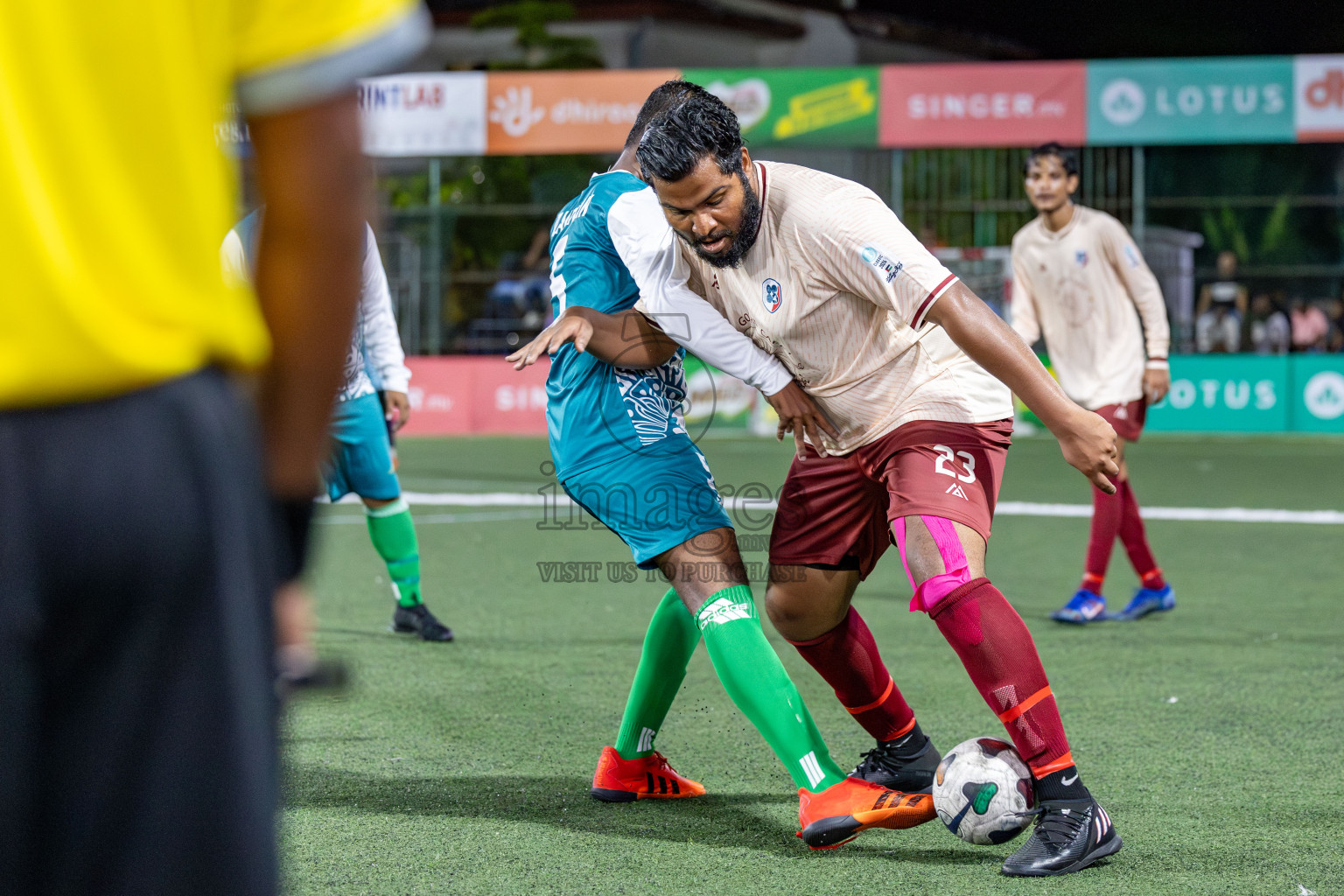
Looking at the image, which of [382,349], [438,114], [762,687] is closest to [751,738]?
[762,687]

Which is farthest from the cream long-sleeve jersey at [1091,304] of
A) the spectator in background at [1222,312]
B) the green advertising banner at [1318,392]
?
the spectator in background at [1222,312]

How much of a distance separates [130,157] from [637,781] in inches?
120

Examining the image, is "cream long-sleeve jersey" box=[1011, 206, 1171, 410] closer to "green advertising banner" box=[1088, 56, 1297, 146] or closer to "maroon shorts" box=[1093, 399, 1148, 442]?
"maroon shorts" box=[1093, 399, 1148, 442]

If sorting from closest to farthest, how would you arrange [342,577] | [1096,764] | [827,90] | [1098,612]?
[1096,764] → [1098,612] → [342,577] → [827,90]

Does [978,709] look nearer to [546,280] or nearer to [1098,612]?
[1098,612]

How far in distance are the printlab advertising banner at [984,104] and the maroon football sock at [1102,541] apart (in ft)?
44.9

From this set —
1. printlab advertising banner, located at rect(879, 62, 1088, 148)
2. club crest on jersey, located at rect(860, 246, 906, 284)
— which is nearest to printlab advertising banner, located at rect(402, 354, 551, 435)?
printlab advertising banner, located at rect(879, 62, 1088, 148)

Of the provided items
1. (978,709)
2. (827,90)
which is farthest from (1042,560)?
(827,90)

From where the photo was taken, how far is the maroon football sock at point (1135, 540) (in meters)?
6.58

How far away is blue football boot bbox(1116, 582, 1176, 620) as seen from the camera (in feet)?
21.5

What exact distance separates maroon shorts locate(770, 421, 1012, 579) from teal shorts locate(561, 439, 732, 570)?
206 mm

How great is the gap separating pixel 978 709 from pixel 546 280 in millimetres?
16616

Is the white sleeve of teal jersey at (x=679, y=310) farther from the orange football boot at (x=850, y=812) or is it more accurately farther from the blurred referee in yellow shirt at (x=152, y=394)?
the blurred referee in yellow shirt at (x=152, y=394)

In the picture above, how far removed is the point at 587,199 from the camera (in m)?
3.84
